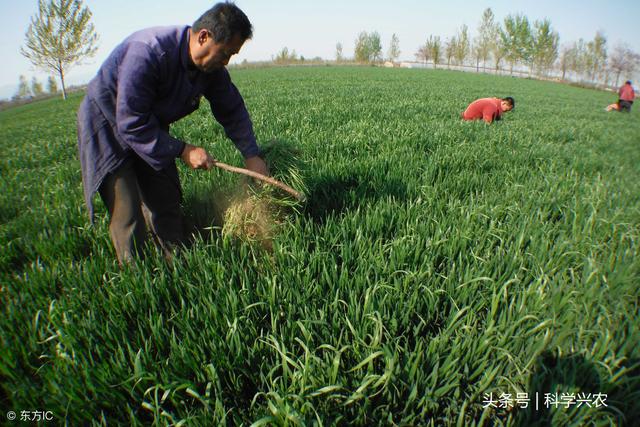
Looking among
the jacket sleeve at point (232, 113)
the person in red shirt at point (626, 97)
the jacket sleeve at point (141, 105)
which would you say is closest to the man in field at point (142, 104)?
the jacket sleeve at point (141, 105)

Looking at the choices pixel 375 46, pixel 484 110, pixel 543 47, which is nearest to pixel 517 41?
pixel 543 47

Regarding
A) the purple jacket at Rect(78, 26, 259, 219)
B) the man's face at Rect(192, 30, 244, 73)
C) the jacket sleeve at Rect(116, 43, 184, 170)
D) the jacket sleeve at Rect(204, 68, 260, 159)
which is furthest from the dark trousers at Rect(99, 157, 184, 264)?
the man's face at Rect(192, 30, 244, 73)

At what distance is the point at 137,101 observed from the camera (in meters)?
1.91

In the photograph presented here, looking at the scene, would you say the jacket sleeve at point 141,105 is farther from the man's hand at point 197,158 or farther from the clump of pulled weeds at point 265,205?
the clump of pulled weeds at point 265,205

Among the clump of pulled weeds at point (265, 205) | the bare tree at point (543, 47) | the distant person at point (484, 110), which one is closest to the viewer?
the clump of pulled weeds at point (265, 205)

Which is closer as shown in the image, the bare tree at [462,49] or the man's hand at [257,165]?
the man's hand at [257,165]

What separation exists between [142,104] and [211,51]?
555 millimetres

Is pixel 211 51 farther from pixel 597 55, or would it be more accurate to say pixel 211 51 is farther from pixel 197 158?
pixel 597 55

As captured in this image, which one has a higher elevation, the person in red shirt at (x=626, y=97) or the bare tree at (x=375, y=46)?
the bare tree at (x=375, y=46)

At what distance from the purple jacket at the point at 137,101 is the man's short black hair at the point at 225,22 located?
12.6 inches

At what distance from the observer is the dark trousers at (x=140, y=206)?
7.05 feet

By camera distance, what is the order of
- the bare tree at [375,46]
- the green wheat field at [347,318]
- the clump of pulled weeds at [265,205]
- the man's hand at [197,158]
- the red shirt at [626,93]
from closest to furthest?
the green wheat field at [347,318] → the man's hand at [197,158] → the clump of pulled weeds at [265,205] → the red shirt at [626,93] → the bare tree at [375,46]

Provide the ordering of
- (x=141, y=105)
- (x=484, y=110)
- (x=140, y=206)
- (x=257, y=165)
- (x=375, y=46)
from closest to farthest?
(x=141, y=105), (x=140, y=206), (x=257, y=165), (x=484, y=110), (x=375, y=46)

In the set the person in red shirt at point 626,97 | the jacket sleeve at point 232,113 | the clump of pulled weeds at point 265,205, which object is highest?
the person in red shirt at point 626,97
